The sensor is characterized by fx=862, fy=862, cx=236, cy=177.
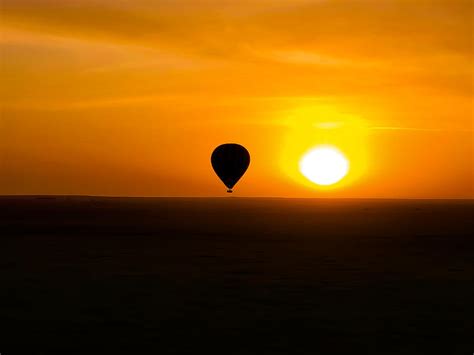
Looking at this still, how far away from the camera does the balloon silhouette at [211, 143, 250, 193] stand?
60.0m

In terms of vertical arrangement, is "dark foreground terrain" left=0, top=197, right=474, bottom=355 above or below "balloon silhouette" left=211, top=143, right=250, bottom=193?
below

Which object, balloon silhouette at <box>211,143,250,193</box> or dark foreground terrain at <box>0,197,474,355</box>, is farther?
balloon silhouette at <box>211,143,250,193</box>

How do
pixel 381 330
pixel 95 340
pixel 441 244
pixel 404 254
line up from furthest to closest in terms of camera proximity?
pixel 441 244
pixel 404 254
pixel 381 330
pixel 95 340

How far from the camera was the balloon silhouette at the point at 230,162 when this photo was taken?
6003cm

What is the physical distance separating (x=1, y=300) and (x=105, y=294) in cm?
252

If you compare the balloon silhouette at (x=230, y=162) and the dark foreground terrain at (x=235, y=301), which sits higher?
the balloon silhouette at (x=230, y=162)

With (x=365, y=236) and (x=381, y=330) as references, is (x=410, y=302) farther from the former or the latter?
→ (x=365, y=236)

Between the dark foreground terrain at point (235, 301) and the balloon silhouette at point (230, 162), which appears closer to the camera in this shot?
the dark foreground terrain at point (235, 301)

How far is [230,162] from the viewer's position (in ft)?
197

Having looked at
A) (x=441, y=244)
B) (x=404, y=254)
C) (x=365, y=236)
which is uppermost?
(x=365, y=236)

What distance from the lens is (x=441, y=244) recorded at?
42062 millimetres

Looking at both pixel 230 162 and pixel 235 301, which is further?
pixel 230 162

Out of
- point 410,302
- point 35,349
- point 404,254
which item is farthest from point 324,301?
point 404,254

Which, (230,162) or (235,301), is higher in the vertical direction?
(230,162)
